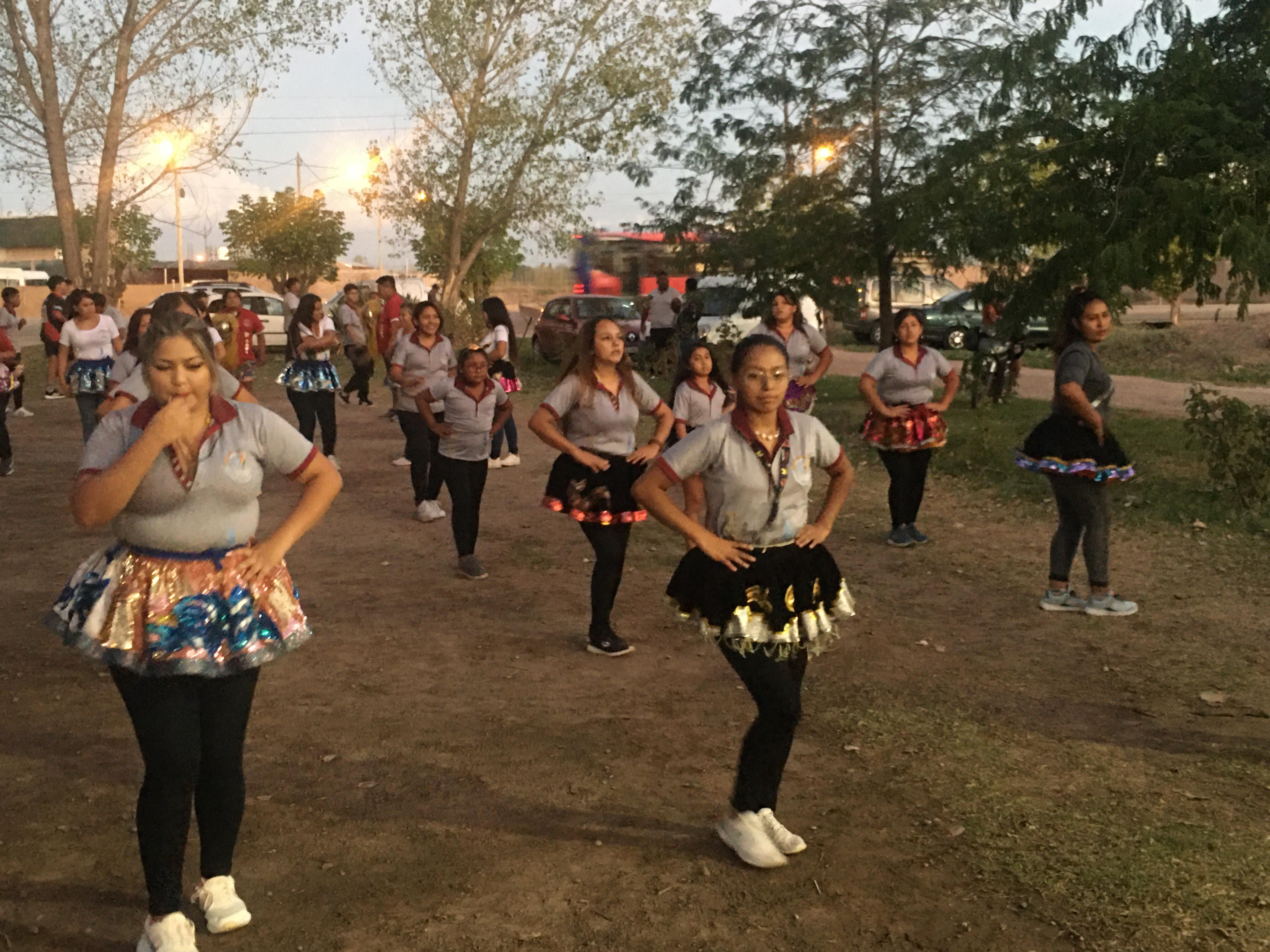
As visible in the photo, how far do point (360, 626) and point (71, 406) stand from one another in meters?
15.1

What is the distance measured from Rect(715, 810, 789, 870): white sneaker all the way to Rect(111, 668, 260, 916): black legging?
163 cm

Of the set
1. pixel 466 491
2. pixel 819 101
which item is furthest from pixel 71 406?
pixel 466 491

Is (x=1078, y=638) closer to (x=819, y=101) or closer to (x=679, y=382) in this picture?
(x=679, y=382)

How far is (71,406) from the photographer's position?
20.8m

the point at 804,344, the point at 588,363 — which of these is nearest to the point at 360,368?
the point at 804,344

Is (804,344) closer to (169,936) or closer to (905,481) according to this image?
(905,481)

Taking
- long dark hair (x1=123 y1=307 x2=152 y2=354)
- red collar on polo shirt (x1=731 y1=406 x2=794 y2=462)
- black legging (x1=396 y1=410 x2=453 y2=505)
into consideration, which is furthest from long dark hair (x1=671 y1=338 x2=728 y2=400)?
red collar on polo shirt (x1=731 y1=406 x2=794 y2=462)

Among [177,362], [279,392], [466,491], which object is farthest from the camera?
[279,392]

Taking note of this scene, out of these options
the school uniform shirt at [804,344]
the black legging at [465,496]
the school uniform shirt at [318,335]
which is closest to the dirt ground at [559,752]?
the black legging at [465,496]

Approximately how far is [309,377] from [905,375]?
6104 millimetres

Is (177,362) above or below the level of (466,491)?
above

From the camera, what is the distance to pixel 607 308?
29141 millimetres

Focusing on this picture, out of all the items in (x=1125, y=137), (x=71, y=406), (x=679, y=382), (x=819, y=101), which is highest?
(x=819, y=101)

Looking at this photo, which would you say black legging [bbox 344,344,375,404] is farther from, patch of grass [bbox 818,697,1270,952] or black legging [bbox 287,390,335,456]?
patch of grass [bbox 818,697,1270,952]
